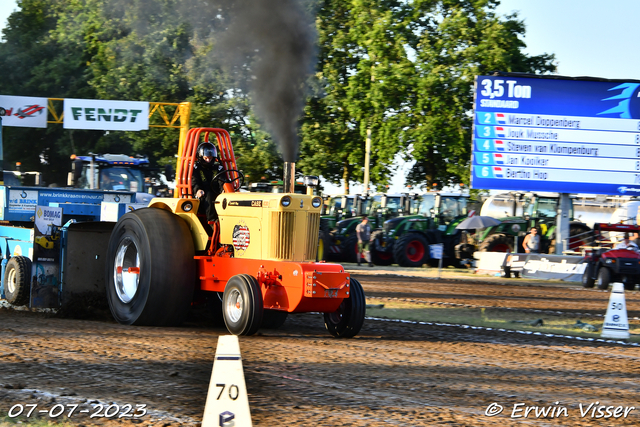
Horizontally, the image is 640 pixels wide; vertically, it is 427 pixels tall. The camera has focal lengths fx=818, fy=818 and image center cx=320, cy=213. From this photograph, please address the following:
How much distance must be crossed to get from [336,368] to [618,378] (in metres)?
2.44

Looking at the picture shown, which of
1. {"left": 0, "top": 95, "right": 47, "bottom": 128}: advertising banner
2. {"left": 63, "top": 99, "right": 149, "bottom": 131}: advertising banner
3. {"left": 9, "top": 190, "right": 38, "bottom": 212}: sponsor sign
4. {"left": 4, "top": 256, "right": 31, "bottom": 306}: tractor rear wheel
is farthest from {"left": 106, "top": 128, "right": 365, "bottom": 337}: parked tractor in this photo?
{"left": 0, "top": 95, "right": 47, "bottom": 128}: advertising banner

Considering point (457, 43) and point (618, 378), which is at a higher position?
point (457, 43)

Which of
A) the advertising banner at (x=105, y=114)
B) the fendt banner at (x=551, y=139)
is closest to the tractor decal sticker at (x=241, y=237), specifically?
the fendt banner at (x=551, y=139)

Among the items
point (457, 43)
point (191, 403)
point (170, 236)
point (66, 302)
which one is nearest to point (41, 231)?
point (66, 302)

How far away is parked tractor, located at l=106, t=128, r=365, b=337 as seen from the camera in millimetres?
8016

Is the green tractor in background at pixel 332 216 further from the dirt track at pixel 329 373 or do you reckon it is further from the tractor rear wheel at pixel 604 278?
the dirt track at pixel 329 373

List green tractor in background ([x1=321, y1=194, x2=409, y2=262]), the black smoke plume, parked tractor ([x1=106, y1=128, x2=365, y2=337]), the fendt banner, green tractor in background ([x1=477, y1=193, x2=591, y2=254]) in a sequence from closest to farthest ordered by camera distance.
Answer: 1. parked tractor ([x1=106, y1=128, x2=365, y2=337])
2. the black smoke plume
3. the fendt banner
4. green tractor in background ([x1=477, y1=193, x2=591, y2=254])
5. green tractor in background ([x1=321, y1=194, x2=409, y2=262])

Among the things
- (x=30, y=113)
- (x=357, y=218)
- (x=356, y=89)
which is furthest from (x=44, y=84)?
(x=357, y=218)

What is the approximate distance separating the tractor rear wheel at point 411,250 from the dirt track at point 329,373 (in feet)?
50.0

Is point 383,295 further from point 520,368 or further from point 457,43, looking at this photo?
point 457,43

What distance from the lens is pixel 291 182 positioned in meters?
9.20

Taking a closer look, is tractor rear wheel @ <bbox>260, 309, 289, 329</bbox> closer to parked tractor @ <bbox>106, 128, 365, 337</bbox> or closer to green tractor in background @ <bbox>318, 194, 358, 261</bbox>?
parked tractor @ <bbox>106, 128, 365, 337</bbox>

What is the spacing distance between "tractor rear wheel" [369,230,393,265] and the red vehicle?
7500 mm

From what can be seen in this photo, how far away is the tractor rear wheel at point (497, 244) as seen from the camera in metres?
24.7
